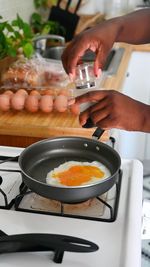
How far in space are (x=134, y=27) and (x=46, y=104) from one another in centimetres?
34

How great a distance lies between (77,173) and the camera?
2.33 feet

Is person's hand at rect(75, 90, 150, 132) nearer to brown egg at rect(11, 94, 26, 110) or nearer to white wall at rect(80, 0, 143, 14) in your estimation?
brown egg at rect(11, 94, 26, 110)

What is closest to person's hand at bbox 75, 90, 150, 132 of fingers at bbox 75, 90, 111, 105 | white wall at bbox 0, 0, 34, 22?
fingers at bbox 75, 90, 111, 105

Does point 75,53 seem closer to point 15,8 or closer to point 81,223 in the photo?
point 81,223

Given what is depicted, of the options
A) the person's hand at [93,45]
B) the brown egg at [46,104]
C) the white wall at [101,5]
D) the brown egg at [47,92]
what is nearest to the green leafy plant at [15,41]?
the brown egg at [47,92]

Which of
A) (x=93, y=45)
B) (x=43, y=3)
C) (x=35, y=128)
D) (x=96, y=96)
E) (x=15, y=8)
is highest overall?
(x=43, y=3)

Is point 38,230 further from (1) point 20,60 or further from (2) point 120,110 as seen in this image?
(1) point 20,60

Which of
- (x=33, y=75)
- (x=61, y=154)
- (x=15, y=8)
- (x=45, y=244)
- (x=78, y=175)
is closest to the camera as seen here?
(x=45, y=244)

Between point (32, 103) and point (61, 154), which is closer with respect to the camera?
point (61, 154)

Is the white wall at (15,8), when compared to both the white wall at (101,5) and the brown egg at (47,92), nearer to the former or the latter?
the white wall at (101,5)

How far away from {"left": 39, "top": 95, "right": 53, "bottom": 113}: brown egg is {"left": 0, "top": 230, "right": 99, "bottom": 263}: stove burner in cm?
54

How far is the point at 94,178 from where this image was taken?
69cm

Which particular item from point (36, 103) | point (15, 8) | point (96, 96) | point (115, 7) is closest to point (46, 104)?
point (36, 103)

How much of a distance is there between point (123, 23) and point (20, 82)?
1.38 feet
